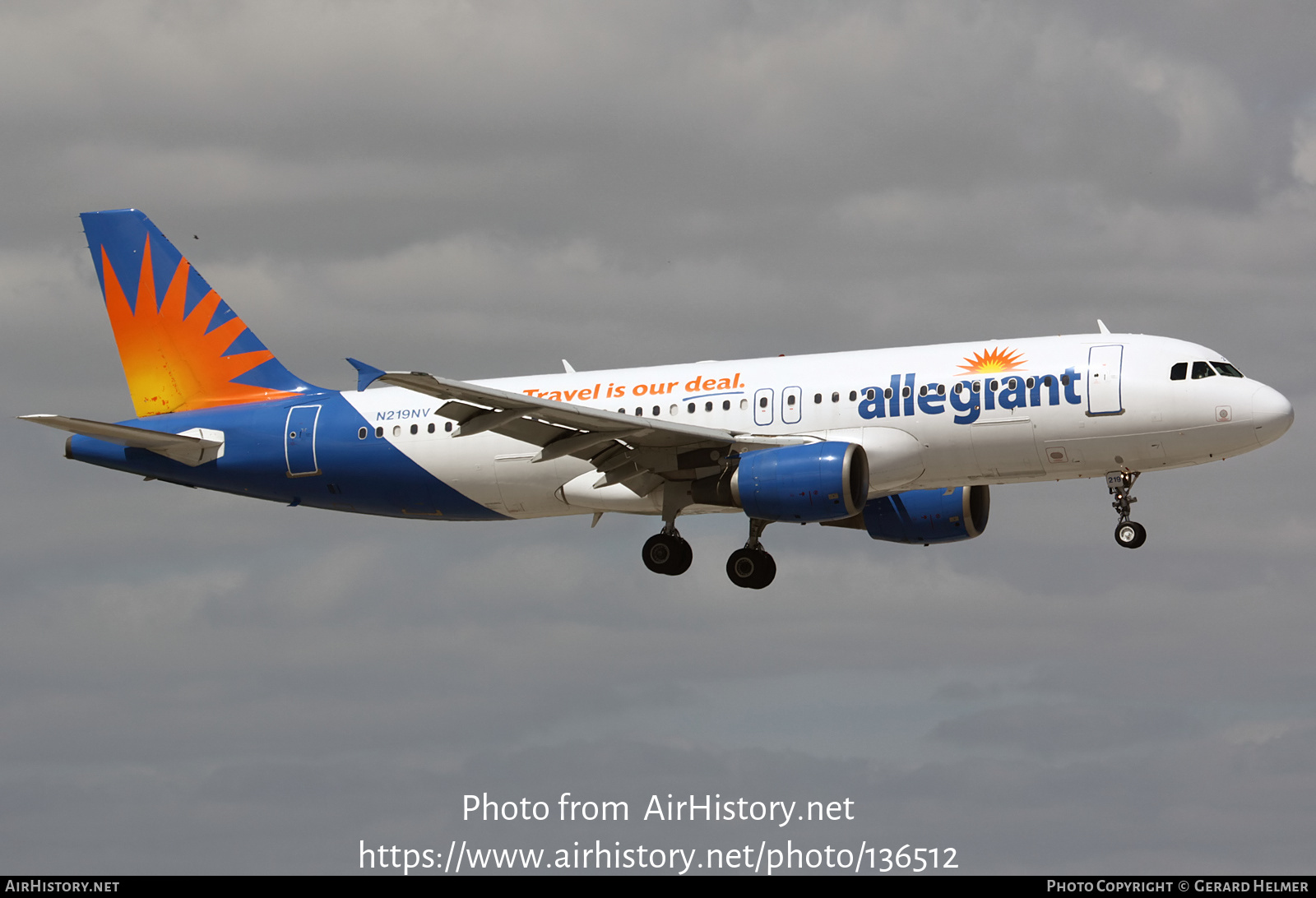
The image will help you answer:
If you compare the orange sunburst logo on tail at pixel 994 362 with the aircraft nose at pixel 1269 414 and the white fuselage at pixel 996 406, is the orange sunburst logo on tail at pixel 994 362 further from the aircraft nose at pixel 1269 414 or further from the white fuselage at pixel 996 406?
the aircraft nose at pixel 1269 414

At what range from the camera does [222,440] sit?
4962 centimetres

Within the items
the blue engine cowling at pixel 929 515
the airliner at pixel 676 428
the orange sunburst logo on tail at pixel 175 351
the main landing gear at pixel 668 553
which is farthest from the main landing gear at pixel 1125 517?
the orange sunburst logo on tail at pixel 175 351

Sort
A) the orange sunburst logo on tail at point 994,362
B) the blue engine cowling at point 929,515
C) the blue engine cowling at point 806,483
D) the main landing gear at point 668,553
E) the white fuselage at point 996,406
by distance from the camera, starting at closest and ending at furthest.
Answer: the blue engine cowling at point 806,483
the white fuselage at point 996,406
the orange sunburst logo on tail at point 994,362
the main landing gear at point 668,553
the blue engine cowling at point 929,515

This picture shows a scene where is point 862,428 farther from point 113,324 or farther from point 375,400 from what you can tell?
point 113,324

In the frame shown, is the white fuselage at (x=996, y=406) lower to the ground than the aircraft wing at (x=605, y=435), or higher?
higher

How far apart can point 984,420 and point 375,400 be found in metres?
16.9

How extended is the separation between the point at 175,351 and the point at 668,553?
53.7ft

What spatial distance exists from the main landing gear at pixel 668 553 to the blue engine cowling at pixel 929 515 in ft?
19.5

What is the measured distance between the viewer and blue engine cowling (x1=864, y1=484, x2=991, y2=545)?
161 ft

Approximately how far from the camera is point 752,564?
157ft

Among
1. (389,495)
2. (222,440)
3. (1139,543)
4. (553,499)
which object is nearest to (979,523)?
(1139,543)

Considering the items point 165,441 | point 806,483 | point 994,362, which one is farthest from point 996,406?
point 165,441

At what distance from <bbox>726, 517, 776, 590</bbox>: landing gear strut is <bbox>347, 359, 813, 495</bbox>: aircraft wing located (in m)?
3.56

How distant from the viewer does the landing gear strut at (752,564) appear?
157ft
